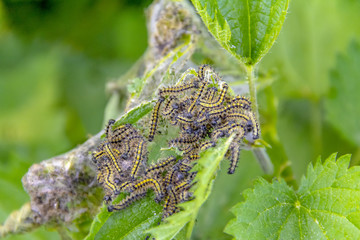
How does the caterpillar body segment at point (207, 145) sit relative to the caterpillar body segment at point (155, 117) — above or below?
below

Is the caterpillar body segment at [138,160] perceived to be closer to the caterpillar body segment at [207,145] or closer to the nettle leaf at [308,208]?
the caterpillar body segment at [207,145]

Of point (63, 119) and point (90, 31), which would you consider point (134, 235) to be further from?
point (90, 31)

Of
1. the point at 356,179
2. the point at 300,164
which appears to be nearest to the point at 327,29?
the point at 300,164

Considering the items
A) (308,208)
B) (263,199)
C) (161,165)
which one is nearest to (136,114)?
(161,165)

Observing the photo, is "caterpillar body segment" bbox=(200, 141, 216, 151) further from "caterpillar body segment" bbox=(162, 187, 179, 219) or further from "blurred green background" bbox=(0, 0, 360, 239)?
"blurred green background" bbox=(0, 0, 360, 239)

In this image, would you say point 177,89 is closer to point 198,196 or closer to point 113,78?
point 198,196

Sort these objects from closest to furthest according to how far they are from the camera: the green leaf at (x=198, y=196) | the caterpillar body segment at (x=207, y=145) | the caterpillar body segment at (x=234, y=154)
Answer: the green leaf at (x=198, y=196), the caterpillar body segment at (x=207, y=145), the caterpillar body segment at (x=234, y=154)

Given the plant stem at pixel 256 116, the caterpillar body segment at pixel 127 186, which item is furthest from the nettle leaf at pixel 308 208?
the caterpillar body segment at pixel 127 186
